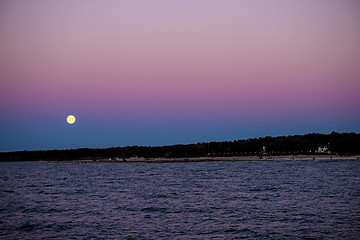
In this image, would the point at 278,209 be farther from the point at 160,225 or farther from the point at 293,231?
the point at 160,225

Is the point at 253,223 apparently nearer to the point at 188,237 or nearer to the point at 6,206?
the point at 188,237

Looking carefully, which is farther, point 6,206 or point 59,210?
point 6,206

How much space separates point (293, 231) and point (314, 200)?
22757 millimetres

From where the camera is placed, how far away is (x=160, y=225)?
38031 millimetres

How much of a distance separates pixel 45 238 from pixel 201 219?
1586 cm

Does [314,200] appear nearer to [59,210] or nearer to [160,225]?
[160,225]

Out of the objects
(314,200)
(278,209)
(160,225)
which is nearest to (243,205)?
(278,209)

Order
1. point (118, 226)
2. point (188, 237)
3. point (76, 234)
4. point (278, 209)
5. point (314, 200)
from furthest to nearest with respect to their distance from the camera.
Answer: point (314, 200), point (278, 209), point (118, 226), point (76, 234), point (188, 237)

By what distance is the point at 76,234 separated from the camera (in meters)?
34.4

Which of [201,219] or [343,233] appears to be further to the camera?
[201,219]

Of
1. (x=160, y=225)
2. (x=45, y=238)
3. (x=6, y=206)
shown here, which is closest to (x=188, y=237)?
(x=160, y=225)

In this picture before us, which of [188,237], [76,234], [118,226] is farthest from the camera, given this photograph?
[118,226]

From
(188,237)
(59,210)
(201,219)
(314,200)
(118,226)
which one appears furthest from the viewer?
(314,200)

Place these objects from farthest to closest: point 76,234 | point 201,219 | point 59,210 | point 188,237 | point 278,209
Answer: point 59,210, point 278,209, point 201,219, point 76,234, point 188,237
